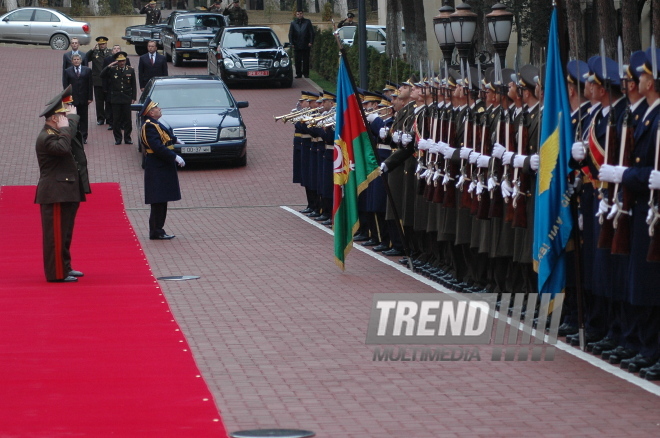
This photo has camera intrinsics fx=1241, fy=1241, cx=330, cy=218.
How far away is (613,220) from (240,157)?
16.3 metres

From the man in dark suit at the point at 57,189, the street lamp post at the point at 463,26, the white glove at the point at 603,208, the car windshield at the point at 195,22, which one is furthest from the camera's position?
the car windshield at the point at 195,22

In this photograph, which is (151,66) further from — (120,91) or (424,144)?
(424,144)

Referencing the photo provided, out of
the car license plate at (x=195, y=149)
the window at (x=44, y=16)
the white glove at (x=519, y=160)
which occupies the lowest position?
the car license plate at (x=195, y=149)

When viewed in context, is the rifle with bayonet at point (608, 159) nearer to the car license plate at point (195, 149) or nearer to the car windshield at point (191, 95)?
the car license plate at point (195, 149)

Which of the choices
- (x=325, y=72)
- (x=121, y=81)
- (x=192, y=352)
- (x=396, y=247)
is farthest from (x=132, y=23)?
(x=192, y=352)

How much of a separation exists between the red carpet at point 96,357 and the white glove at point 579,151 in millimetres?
3118

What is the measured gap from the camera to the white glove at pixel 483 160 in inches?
426

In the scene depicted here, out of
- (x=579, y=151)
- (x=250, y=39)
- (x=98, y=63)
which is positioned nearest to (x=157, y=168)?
(x=579, y=151)

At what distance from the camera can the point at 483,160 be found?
35.6ft

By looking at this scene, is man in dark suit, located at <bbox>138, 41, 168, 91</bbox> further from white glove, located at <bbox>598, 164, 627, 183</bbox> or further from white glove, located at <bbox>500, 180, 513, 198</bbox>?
white glove, located at <bbox>598, 164, 627, 183</bbox>

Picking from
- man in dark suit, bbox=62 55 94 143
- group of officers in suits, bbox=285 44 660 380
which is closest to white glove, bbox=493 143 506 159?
group of officers in suits, bbox=285 44 660 380

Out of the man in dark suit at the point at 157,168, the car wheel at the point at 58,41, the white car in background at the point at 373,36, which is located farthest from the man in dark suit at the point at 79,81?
the car wheel at the point at 58,41

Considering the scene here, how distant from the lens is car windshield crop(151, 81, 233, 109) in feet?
80.5

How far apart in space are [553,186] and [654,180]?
1.49 m
